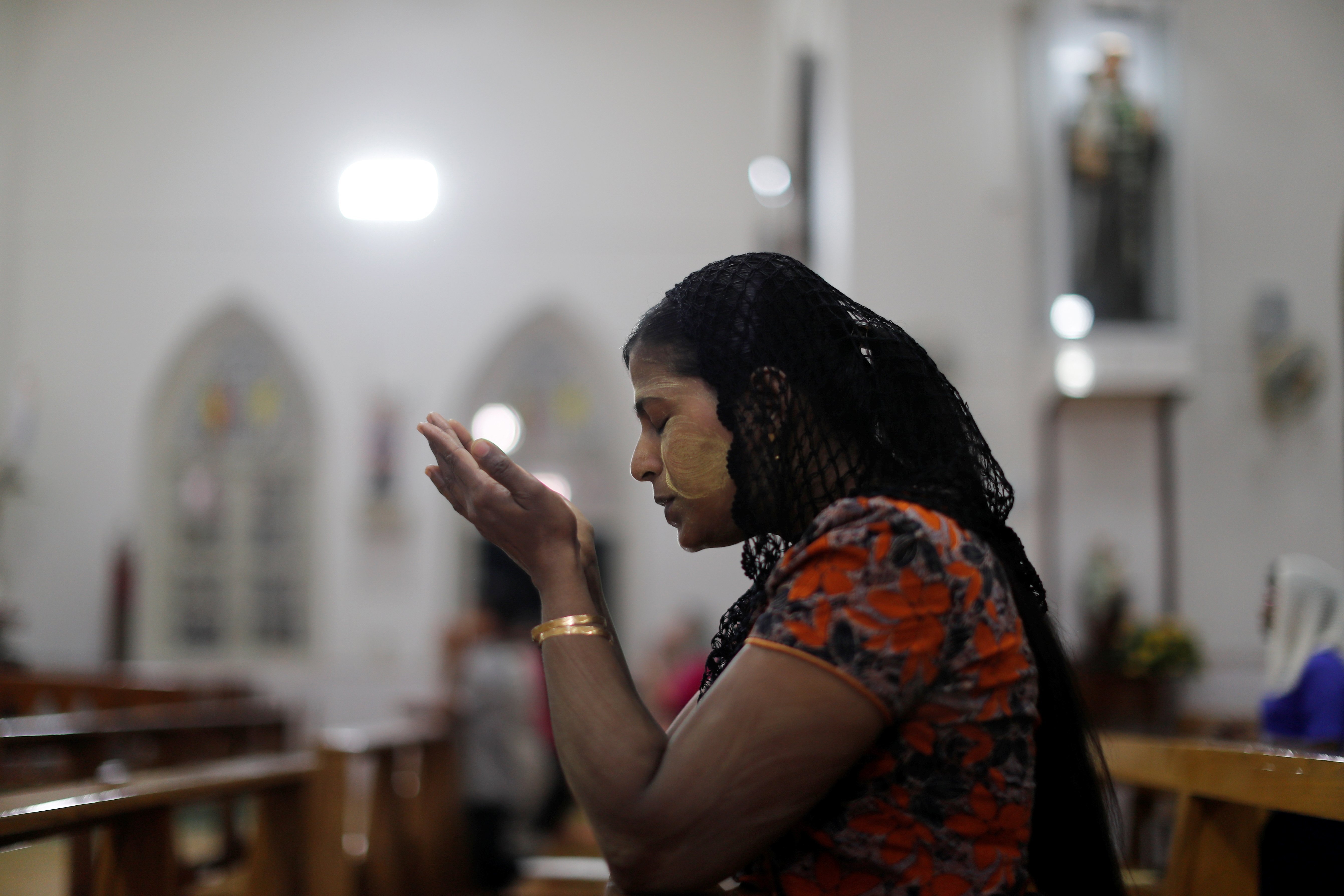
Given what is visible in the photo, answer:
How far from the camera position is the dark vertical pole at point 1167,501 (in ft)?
23.0

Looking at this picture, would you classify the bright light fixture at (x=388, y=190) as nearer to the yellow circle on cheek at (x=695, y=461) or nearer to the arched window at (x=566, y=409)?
the arched window at (x=566, y=409)

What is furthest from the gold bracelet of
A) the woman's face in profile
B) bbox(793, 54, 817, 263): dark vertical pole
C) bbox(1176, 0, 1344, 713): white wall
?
bbox(793, 54, 817, 263): dark vertical pole

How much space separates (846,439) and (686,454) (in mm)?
167

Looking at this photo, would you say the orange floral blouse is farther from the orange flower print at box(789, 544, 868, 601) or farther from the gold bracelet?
the gold bracelet

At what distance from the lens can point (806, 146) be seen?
9.27 m

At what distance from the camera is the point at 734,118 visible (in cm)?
1209

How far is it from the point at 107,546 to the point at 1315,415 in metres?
11.4

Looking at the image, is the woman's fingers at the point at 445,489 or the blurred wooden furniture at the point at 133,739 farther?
the blurred wooden furniture at the point at 133,739

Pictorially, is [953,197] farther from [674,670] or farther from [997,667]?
[997,667]

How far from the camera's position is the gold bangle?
106cm

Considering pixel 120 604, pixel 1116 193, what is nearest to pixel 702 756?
pixel 1116 193

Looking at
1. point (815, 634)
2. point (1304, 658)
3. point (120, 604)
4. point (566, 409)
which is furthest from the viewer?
point (566, 409)

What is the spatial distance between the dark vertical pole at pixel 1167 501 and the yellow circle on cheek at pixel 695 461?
6675 millimetres

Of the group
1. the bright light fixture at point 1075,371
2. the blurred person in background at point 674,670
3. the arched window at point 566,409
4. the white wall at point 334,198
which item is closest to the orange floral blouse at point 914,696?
the blurred person in background at point 674,670
